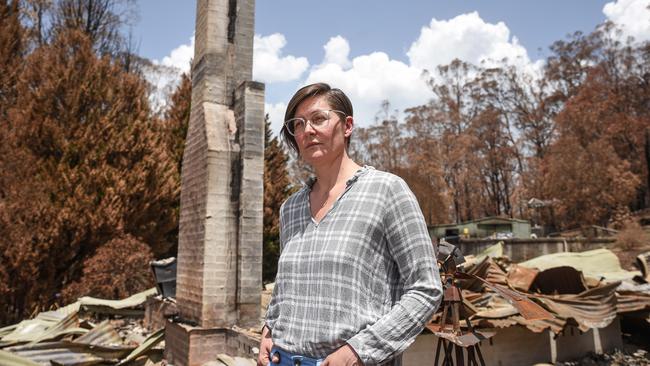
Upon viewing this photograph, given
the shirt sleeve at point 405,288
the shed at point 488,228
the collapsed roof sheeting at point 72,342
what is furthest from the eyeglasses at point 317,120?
the shed at point 488,228

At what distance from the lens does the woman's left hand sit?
4.54 ft

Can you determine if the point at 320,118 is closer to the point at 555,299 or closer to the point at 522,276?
the point at 555,299

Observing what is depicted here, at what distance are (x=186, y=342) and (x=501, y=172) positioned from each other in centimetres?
3037

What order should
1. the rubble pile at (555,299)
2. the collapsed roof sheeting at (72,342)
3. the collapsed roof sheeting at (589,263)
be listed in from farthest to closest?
the collapsed roof sheeting at (589,263) → the collapsed roof sheeting at (72,342) → the rubble pile at (555,299)

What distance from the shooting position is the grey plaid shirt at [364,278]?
4.70 ft

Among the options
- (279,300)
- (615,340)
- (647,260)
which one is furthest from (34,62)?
(647,260)

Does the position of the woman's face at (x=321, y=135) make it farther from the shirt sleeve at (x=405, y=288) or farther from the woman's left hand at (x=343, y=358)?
the woman's left hand at (x=343, y=358)

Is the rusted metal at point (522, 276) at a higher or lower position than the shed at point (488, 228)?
lower

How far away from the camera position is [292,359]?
1.52 meters

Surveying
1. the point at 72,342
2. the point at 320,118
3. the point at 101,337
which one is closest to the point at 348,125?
the point at 320,118

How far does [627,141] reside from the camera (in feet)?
92.1

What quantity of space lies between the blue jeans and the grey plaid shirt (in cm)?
2

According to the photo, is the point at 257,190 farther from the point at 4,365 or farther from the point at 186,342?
the point at 4,365

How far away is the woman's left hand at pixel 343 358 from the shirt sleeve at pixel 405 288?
16 mm
